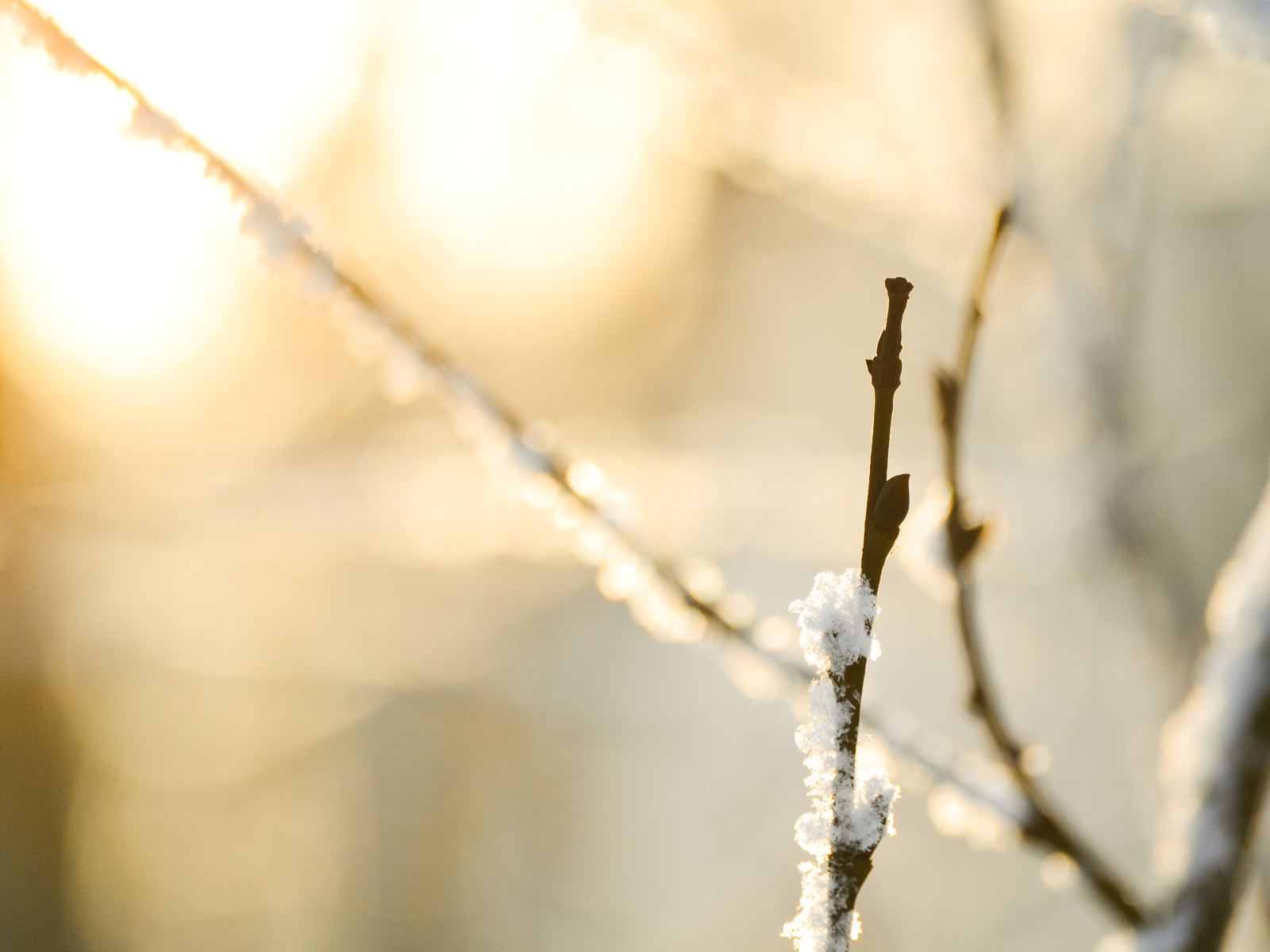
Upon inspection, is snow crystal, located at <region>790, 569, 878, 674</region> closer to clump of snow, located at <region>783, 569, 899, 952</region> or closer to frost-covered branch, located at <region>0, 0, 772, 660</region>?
clump of snow, located at <region>783, 569, 899, 952</region>

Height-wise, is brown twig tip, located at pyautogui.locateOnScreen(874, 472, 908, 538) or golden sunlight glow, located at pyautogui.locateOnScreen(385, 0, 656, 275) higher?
golden sunlight glow, located at pyautogui.locateOnScreen(385, 0, 656, 275)

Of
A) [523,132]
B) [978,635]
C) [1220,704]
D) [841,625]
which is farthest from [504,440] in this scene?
[523,132]

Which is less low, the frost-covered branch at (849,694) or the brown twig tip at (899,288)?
the brown twig tip at (899,288)

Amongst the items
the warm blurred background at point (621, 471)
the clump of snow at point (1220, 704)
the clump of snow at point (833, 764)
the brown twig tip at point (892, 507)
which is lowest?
the clump of snow at point (833, 764)

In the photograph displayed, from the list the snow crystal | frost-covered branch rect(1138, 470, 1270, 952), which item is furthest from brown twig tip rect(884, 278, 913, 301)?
frost-covered branch rect(1138, 470, 1270, 952)

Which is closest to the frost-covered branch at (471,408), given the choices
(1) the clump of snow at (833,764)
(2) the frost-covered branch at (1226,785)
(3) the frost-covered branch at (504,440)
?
(3) the frost-covered branch at (504,440)

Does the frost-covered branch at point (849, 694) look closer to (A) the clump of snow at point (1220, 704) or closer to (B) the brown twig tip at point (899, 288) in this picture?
(B) the brown twig tip at point (899, 288)
